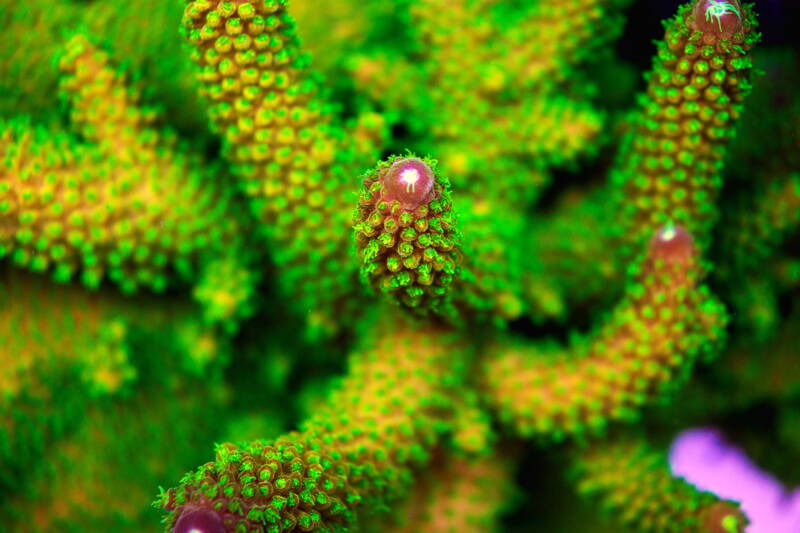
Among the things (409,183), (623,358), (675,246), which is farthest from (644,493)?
(409,183)

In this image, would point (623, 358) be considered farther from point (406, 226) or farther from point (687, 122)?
point (406, 226)

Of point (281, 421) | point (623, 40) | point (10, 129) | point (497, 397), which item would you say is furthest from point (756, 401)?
point (10, 129)

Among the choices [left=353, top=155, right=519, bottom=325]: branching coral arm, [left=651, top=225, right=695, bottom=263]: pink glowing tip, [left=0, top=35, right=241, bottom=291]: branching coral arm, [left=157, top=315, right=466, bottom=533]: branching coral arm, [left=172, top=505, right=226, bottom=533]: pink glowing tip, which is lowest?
[left=172, top=505, right=226, bottom=533]: pink glowing tip

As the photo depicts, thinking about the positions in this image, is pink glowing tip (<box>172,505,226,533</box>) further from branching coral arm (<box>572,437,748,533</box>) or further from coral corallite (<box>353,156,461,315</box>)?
branching coral arm (<box>572,437,748,533</box>)

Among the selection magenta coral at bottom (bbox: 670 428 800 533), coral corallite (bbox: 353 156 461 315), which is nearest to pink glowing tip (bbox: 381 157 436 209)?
coral corallite (bbox: 353 156 461 315)

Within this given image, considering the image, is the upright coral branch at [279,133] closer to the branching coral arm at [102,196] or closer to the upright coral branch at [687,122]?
the branching coral arm at [102,196]

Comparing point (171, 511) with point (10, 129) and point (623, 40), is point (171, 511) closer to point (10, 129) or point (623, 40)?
point (10, 129)

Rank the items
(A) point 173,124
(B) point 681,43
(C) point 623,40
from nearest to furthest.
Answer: (B) point 681,43, (A) point 173,124, (C) point 623,40
